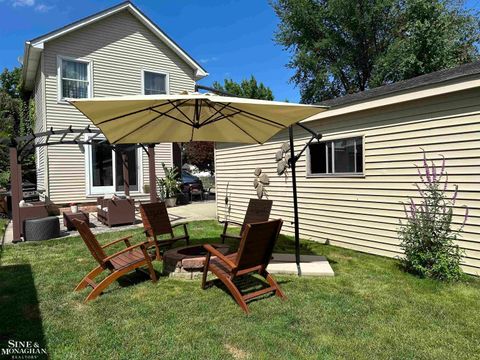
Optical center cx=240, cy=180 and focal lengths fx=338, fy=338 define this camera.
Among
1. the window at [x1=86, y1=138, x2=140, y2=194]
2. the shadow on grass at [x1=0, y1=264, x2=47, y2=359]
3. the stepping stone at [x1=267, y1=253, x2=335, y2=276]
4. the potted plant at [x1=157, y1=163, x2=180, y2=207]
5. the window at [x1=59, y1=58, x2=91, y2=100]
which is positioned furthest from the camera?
the potted plant at [x1=157, y1=163, x2=180, y2=207]

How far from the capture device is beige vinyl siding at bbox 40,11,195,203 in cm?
1259

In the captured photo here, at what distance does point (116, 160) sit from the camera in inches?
540

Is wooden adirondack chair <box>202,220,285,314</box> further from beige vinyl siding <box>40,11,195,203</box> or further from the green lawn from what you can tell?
beige vinyl siding <box>40,11,195,203</box>

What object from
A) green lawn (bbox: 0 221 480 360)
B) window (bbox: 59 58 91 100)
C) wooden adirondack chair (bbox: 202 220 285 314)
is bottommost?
green lawn (bbox: 0 221 480 360)

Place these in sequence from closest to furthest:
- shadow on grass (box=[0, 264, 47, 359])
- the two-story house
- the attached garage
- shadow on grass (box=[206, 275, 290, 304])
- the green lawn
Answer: the green lawn < shadow on grass (box=[0, 264, 47, 359]) < shadow on grass (box=[206, 275, 290, 304]) < the attached garage < the two-story house

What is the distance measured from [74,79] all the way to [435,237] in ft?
43.4

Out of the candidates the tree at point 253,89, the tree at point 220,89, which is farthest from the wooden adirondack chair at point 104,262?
the tree at point 253,89

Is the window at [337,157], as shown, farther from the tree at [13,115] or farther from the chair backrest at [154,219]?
the tree at [13,115]

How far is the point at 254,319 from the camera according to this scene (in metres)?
3.55

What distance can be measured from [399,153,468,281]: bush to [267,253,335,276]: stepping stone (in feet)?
4.11

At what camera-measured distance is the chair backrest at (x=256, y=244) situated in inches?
147

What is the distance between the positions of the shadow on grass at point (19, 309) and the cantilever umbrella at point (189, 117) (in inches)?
93.0

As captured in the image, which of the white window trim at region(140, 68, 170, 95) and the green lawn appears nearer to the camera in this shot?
the green lawn

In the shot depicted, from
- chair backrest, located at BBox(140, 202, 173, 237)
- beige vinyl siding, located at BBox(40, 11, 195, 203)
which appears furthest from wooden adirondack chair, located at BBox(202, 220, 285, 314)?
beige vinyl siding, located at BBox(40, 11, 195, 203)
